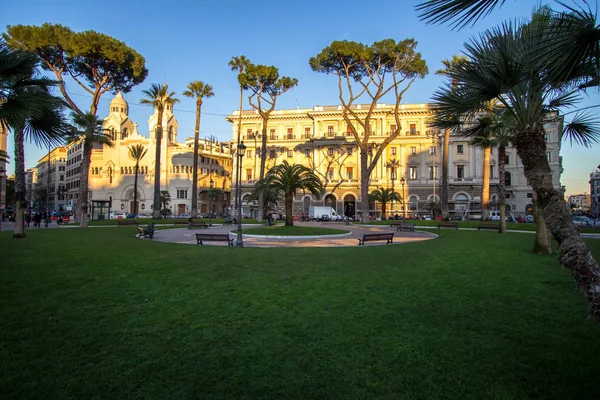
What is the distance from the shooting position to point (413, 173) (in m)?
53.3

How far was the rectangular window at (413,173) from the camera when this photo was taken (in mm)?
53062

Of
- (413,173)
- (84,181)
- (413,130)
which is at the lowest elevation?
(84,181)

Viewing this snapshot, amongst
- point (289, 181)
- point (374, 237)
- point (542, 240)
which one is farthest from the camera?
A: point (289, 181)

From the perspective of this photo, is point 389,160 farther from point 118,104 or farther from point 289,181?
point 118,104

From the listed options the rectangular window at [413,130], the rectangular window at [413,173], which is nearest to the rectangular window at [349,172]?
the rectangular window at [413,173]

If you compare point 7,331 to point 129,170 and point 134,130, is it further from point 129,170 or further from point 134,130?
point 134,130

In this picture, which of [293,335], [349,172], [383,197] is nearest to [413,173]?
[349,172]

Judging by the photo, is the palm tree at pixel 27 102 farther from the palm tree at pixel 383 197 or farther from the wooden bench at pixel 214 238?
the palm tree at pixel 383 197

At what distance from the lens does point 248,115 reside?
5775cm

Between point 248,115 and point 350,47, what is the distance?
94.5 ft

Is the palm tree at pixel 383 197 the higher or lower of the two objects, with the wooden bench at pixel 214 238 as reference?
higher

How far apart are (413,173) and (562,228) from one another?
52910 mm

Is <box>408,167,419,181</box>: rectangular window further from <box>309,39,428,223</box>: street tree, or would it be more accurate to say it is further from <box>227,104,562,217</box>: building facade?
<box>309,39,428,223</box>: street tree

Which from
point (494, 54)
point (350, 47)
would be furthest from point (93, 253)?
point (350, 47)
